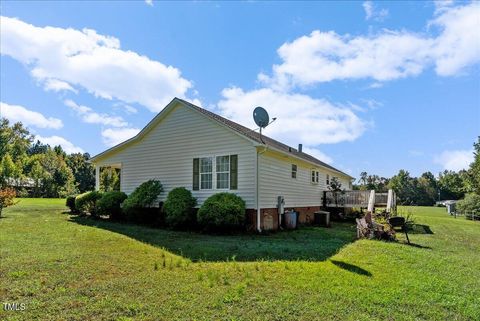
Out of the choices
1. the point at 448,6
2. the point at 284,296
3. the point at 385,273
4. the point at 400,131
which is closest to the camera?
the point at 284,296

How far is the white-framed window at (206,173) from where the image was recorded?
14.7 meters

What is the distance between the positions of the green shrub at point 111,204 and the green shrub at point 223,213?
6.01 metres

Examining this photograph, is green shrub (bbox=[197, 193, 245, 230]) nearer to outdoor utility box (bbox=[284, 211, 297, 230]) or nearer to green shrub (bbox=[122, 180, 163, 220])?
outdoor utility box (bbox=[284, 211, 297, 230])

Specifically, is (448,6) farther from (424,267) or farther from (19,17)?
(19,17)

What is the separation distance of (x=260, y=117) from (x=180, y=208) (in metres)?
5.29

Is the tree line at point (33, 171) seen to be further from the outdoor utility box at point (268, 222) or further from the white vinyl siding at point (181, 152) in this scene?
the outdoor utility box at point (268, 222)

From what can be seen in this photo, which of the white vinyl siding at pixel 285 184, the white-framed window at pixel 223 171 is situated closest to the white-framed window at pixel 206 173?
the white-framed window at pixel 223 171

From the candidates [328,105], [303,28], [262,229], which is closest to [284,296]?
[262,229]

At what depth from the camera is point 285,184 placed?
634 inches

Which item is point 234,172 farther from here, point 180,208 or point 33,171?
point 33,171

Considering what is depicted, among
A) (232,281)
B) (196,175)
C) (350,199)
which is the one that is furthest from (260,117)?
(232,281)

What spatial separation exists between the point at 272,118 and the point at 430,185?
81.0 meters

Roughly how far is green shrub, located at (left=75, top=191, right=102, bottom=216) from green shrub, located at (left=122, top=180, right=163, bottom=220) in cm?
289

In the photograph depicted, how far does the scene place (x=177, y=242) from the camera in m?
10.2
